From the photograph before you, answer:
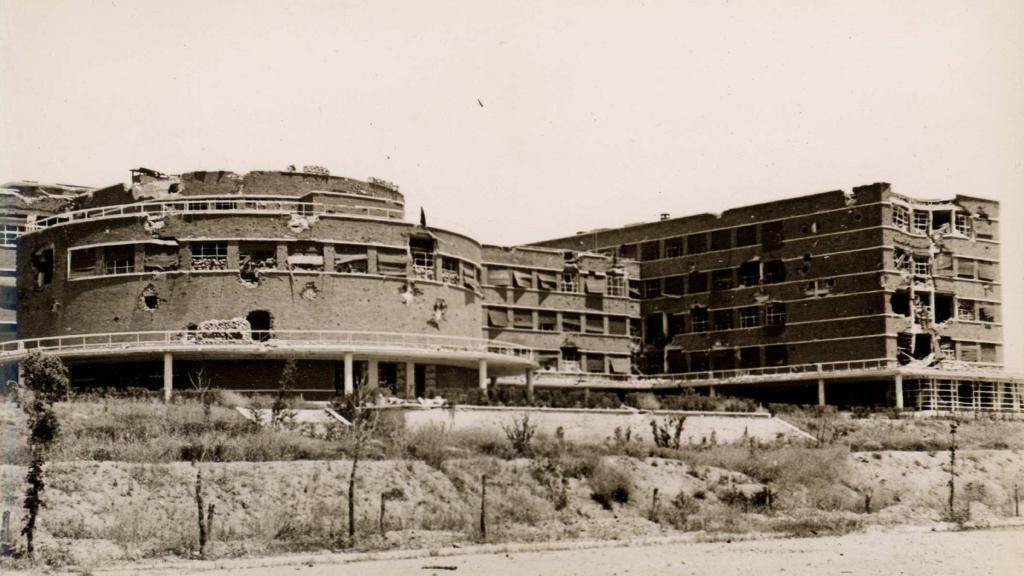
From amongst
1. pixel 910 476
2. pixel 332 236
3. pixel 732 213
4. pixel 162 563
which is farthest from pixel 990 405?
pixel 162 563

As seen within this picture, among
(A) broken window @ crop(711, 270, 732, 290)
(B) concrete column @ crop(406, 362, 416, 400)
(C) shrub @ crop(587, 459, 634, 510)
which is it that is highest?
(A) broken window @ crop(711, 270, 732, 290)

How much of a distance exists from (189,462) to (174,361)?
68.7 feet

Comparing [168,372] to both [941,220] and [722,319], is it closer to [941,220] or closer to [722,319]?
[722,319]

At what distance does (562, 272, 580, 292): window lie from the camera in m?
75.9

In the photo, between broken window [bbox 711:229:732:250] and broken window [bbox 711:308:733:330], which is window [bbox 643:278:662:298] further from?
broken window [bbox 711:229:732:250]

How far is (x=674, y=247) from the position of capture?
3076 inches

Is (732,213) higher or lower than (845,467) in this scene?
higher

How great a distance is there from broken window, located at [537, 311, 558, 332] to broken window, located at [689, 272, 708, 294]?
27.8ft

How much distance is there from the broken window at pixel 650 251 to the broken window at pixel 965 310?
1745cm

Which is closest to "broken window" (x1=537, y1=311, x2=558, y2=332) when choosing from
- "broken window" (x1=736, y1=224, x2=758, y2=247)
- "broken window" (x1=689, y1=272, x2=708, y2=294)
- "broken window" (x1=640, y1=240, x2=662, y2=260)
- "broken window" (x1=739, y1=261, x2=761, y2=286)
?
"broken window" (x1=640, y1=240, x2=662, y2=260)

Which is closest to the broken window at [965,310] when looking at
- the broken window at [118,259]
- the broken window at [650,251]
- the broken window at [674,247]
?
the broken window at [674,247]

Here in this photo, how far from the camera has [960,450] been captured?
51.4m

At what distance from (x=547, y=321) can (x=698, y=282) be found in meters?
9.41

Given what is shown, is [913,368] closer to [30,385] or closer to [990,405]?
[990,405]
